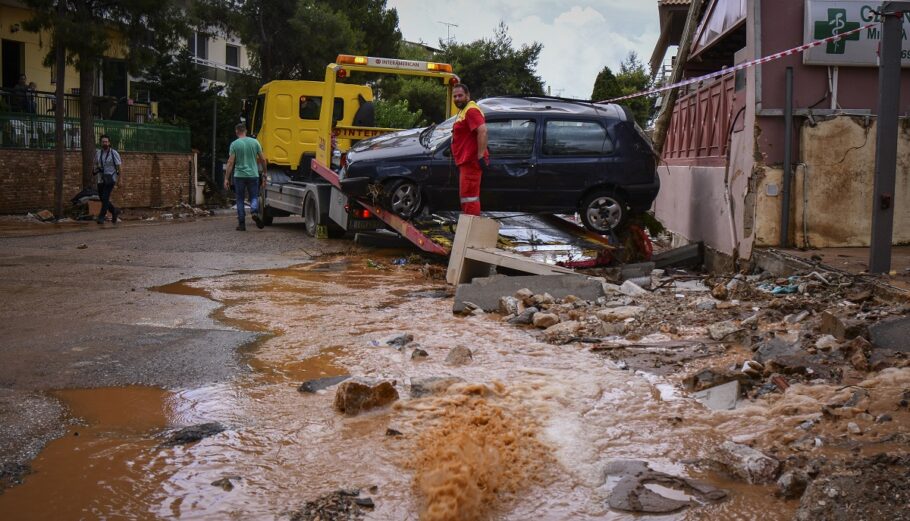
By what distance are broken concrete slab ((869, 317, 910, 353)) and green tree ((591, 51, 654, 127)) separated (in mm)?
21818

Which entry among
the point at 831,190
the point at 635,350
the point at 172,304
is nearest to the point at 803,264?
the point at 831,190

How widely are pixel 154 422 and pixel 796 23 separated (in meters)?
8.12

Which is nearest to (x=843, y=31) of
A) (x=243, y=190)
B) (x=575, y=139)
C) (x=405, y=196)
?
(x=575, y=139)

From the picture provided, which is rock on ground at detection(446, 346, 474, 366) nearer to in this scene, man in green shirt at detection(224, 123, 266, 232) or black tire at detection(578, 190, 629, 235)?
black tire at detection(578, 190, 629, 235)

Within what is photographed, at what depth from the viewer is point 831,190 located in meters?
9.80

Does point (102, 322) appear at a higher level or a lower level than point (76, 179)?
lower

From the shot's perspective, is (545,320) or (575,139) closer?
(545,320)

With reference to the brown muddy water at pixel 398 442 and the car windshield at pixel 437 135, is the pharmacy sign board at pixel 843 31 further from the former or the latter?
the brown muddy water at pixel 398 442

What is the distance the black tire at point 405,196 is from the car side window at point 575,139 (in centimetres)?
171

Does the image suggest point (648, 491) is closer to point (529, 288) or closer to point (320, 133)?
point (529, 288)

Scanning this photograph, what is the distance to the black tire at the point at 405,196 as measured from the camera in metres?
11.5

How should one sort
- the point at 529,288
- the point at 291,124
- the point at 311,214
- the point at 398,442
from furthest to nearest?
the point at 291,124
the point at 311,214
the point at 529,288
the point at 398,442

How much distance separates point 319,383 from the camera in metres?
5.43

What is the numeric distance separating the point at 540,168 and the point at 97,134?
53.2ft
